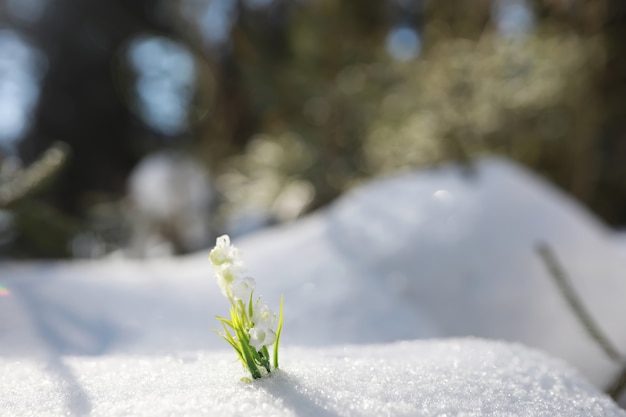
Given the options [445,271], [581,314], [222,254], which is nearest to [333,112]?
[445,271]

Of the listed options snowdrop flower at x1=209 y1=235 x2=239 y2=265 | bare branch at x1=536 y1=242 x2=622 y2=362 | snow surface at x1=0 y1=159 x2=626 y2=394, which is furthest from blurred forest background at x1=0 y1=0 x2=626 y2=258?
snowdrop flower at x1=209 y1=235 x2=239 y2=265

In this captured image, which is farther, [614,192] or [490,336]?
[614,192]

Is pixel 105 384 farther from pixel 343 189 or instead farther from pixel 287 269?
pixel 343 189

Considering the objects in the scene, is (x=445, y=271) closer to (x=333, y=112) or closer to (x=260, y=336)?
(x=260, y=336)

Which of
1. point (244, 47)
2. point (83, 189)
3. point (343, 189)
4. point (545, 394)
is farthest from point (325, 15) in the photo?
point (83, 189)

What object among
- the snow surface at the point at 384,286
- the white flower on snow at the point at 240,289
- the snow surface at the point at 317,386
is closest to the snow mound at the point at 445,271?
the snow surface at the point at 384,286

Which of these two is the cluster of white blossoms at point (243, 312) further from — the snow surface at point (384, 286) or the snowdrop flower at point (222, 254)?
the snow surface at point (384, 286)
